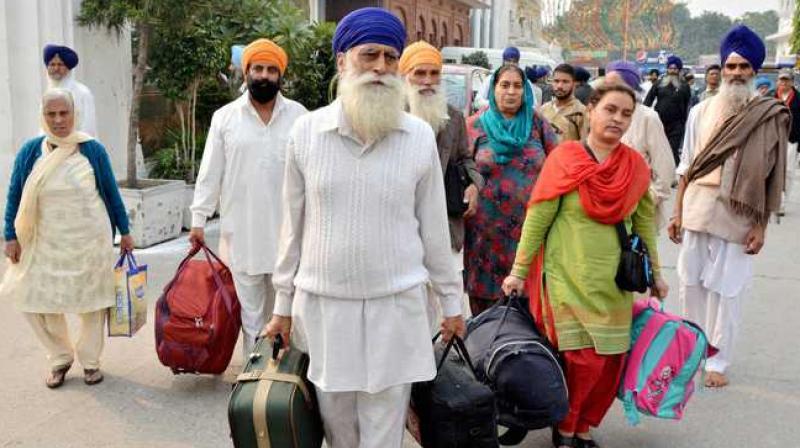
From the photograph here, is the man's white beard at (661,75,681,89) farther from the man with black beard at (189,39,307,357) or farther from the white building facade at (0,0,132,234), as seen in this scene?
the man with black beard at (189,39,307,357)

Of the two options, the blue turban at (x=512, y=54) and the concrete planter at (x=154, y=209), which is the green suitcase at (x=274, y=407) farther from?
the blue turban at (x=512, y=54)

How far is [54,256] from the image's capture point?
441 cm

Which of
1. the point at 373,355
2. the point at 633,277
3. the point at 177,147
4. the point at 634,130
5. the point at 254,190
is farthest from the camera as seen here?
the point at 177,147

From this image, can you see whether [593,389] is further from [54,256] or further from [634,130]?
[54,256]

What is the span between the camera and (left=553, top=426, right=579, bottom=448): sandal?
3736 mm

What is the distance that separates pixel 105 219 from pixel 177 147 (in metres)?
4.97

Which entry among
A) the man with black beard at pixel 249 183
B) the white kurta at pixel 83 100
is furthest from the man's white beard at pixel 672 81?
the man with black beard at pixel 249 183

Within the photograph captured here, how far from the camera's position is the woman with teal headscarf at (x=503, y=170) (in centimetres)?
451

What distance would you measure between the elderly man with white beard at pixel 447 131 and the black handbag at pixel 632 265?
3.37 feet

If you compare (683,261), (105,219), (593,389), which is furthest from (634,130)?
(105,219)

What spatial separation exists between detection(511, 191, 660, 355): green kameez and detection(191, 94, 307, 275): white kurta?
4.75 ft

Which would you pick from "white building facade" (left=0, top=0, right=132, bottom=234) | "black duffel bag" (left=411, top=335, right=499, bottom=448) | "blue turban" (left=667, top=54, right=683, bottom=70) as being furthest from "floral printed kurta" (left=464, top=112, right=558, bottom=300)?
"blue turban" (left=667, top=54, right=683, bottom=70)

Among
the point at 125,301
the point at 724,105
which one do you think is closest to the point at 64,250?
the point at 125,301

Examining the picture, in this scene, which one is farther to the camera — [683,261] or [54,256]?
[683,261]
